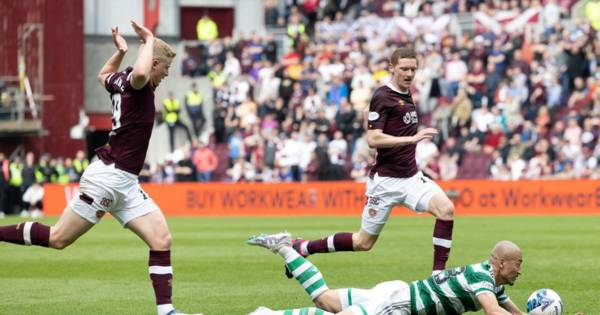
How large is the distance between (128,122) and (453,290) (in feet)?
10.5

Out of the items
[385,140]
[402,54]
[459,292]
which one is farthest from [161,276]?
[402,54]

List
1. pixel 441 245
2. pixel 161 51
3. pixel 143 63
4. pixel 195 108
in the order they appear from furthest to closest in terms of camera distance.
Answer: pixel 195 108 → pixel 441 245 → pixel 161 51 → pixel 143 63

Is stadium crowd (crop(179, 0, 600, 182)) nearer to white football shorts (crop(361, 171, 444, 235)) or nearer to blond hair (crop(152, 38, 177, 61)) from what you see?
white football shorts (crop(361, 171, 444, 235))

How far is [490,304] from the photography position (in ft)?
30.8

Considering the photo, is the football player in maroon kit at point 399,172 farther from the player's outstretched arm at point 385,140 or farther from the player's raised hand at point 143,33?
the player's raised hand at point 143,33

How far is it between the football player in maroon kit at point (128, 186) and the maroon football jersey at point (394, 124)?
8.75ft

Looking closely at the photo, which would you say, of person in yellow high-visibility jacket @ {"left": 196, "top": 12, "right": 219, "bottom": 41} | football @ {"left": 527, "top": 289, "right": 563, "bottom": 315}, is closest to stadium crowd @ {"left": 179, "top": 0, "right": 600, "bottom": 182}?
person in yellow high-visibility jacket @ {"left": 196, "top": 12, "right": 219, "bottom": 41}

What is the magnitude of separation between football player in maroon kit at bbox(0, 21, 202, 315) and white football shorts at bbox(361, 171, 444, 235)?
109 inches

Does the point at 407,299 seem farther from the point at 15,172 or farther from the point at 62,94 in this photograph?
the point at 62,94

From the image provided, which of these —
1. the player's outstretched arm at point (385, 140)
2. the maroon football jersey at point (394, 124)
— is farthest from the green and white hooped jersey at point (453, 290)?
the maroon football jersey at point (394, 124)

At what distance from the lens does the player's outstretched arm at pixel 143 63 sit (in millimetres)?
10391

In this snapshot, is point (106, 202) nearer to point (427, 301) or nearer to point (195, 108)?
point (427, 301)

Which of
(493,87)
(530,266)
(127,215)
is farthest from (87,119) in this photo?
(127,215)

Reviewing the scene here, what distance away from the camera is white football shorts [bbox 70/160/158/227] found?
10.9 metres
